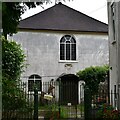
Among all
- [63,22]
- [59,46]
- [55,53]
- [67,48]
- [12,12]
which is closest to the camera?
[12,12]

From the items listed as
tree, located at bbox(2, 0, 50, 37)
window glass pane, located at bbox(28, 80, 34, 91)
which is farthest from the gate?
tree, located at bbox(2, 0, 50, 37)

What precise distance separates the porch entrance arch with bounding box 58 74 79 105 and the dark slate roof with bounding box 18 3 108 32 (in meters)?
3.87

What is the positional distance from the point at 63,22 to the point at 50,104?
937cm

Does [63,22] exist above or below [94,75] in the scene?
above

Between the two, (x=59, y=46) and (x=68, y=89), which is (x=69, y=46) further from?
(x=68, y=89)

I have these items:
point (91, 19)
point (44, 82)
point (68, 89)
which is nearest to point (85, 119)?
point (68, 89)

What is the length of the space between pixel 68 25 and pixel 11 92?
15249mm

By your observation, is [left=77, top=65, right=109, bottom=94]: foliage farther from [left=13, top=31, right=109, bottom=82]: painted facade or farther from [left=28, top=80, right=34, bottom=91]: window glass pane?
[left=28, top=80, right=34, bottom=91]: window glass pane

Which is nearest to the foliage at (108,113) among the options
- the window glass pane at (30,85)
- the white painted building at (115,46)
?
the white painted building at (115,46)

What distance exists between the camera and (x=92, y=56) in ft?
85.4

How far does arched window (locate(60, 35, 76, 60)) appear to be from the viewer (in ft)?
85.0

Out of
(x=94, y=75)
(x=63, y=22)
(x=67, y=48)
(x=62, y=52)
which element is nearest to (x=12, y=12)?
(x=94, y=75)

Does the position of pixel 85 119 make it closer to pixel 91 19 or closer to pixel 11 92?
pixel 11 92

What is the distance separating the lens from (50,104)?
63.3 feet
